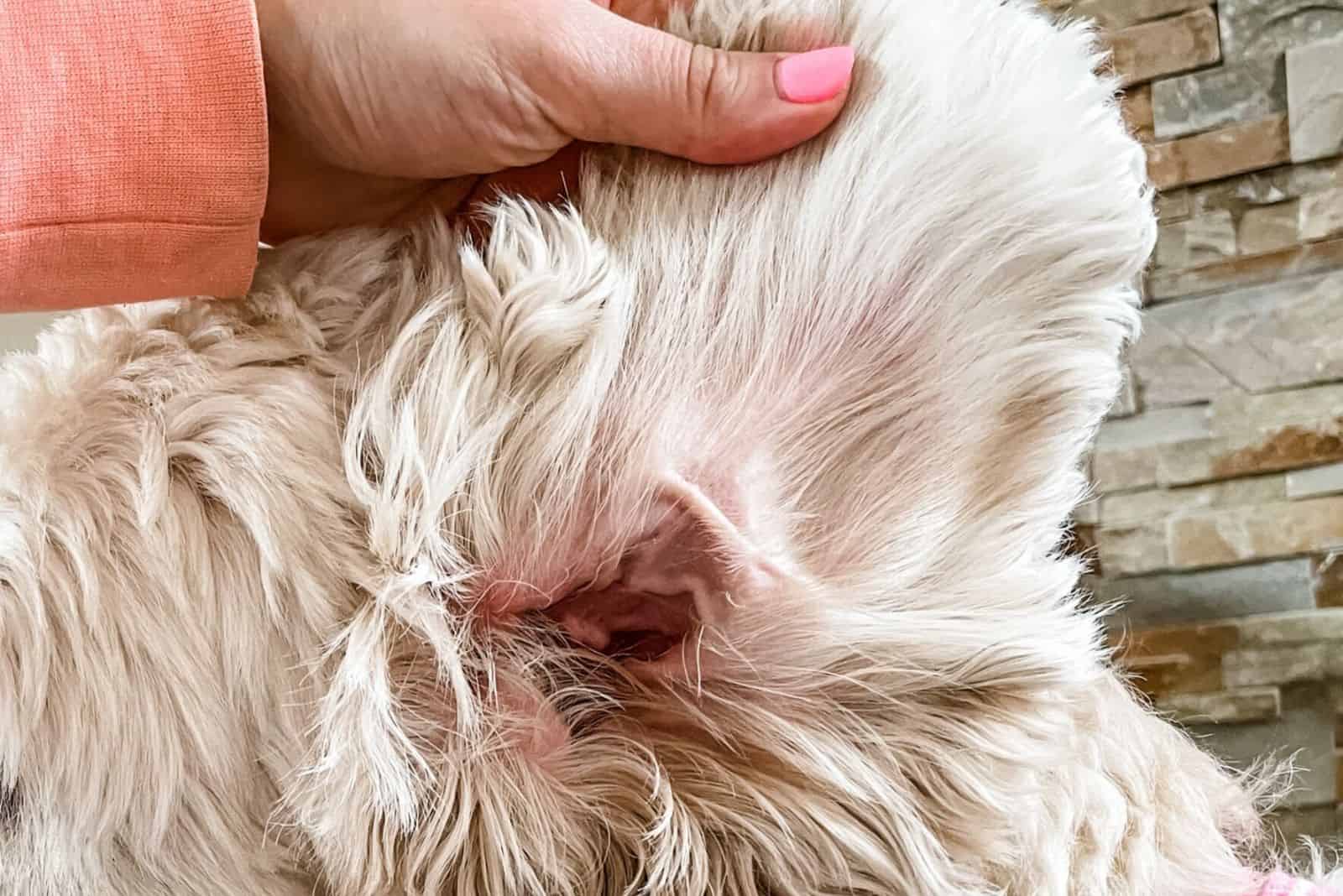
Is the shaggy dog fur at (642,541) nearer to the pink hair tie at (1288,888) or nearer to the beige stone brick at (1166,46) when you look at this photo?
the pink hair tie at (1288,888)

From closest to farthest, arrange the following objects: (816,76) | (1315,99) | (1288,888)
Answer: (816,76), (1288,888), (1315,99)

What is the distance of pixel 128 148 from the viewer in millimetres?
681

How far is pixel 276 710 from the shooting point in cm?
65

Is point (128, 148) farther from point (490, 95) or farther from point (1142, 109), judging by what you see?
point (1142, 109)

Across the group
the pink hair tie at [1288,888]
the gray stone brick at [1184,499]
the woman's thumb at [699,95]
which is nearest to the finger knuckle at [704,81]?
the woman's thumb at [699,95]

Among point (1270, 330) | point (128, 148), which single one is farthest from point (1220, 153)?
point (128, 148)

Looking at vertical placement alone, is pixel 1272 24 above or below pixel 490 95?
below

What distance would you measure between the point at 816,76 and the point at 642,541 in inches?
10.7

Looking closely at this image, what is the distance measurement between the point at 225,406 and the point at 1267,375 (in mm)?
1487

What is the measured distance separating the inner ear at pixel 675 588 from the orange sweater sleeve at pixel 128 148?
0.98 ft

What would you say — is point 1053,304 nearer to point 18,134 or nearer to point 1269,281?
point 18,134

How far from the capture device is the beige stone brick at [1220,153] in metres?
1.59

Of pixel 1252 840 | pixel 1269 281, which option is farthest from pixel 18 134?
pixel 1269 281

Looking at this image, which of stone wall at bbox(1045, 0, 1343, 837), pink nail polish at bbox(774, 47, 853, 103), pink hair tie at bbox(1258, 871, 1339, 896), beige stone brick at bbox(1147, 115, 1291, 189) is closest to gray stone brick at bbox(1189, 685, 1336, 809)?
stone wall at bbox(1045, 0, 1343, 837)
